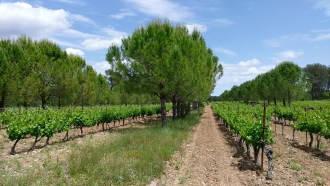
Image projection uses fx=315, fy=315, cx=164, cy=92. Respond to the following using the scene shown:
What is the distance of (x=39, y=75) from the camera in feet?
134

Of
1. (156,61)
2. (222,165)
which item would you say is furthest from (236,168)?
(156,61)

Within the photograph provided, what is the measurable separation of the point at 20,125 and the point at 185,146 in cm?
899

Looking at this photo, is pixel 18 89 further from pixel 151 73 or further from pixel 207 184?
pixel 207 184

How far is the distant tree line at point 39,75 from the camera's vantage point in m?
35.3

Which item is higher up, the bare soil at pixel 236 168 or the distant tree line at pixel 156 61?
the distant tree line at pixel 156 61

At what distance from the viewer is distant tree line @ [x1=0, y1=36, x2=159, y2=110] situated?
116 ft

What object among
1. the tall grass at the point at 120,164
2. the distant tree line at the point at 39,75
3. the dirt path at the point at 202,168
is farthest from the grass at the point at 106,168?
the distant tree line at the point at 39,75

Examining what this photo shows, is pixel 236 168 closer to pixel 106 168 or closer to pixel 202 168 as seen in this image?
pixel 202 168

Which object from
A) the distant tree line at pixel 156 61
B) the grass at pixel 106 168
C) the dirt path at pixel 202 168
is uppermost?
the distant tree line at pixel 156 61

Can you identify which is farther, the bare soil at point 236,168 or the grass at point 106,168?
the bare soil at point 236,168

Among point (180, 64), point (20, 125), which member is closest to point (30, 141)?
point (20, 125)

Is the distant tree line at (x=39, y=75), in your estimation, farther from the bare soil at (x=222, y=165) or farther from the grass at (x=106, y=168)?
the grass at (x=106, y=168)

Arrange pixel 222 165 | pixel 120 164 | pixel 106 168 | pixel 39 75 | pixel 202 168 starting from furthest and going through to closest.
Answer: pixel 39 75
pixel 222 165
pixel 202 168
pixel 120 164
pixel 106 168

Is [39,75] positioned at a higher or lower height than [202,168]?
higher
